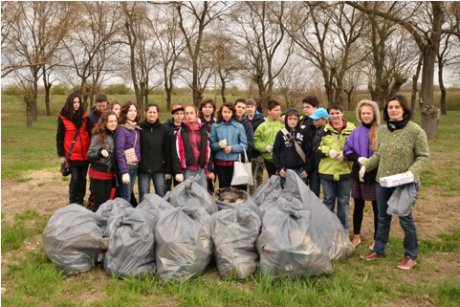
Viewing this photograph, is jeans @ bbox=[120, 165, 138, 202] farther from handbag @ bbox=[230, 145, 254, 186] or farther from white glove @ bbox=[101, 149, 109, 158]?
handbag @ bbox=[230, 145, 254, 186]

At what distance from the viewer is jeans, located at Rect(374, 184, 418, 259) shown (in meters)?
3.55

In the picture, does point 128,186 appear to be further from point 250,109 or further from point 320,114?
point 320,114

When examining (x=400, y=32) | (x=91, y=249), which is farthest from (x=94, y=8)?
(x=91, y=249)

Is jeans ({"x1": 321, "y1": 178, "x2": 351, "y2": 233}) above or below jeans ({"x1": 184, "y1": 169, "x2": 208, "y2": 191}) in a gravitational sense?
below

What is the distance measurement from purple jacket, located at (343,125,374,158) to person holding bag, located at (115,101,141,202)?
7.79 feet

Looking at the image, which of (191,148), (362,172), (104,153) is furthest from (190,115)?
(362,172)

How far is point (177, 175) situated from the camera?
4.59 meters

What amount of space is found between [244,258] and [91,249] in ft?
4.33

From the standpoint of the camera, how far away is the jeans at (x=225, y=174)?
5.05 meters

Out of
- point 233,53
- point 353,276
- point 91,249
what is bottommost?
point 353,276

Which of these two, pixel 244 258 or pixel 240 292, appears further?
pixel 244 258

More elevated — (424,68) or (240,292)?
(424,68)

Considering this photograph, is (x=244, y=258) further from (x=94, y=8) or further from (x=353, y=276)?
(x=94, y=8)

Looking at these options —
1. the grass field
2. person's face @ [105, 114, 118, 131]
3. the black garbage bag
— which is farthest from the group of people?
the black garbage bag
